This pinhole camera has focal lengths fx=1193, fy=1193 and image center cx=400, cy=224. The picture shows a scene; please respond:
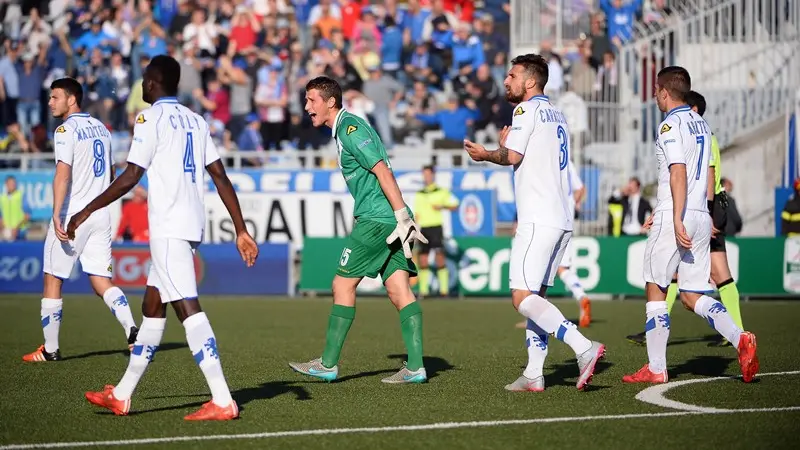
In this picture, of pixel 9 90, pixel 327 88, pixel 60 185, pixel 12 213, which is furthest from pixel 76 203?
pixel 9 90

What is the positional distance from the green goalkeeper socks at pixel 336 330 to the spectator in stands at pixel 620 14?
1730 cm

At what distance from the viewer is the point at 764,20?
74.2 feet

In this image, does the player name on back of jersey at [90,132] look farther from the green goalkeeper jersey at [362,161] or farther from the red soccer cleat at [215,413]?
the red soccer cleat at [215,413]

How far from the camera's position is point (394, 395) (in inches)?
344

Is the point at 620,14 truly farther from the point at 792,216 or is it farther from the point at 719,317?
the point at 719,317

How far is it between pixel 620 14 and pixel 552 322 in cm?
Answer: 1854

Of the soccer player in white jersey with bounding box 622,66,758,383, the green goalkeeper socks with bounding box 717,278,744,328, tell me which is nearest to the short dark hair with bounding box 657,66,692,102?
the soccer player in white jersey with bounding box 622,66,758,383

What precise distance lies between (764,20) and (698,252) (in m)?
14.4

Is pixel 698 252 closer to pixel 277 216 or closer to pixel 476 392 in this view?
pixel 476 392

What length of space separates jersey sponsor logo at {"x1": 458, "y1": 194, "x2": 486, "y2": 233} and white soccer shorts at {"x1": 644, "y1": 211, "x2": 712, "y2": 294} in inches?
530

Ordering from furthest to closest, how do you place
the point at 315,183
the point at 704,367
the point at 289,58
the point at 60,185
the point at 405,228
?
1. the point at 289,58
2. the point at 315,183
3. the point at 60,185
4. the point at 704,367
5. the point at 405,228

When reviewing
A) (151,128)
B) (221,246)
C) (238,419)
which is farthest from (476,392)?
(221,246)

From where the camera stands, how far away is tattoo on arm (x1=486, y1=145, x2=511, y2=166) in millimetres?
8420

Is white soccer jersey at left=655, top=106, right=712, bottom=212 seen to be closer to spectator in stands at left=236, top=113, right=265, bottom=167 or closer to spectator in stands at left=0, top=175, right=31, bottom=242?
spectator in stands at left=236, top=113, right=265, bottom=167
